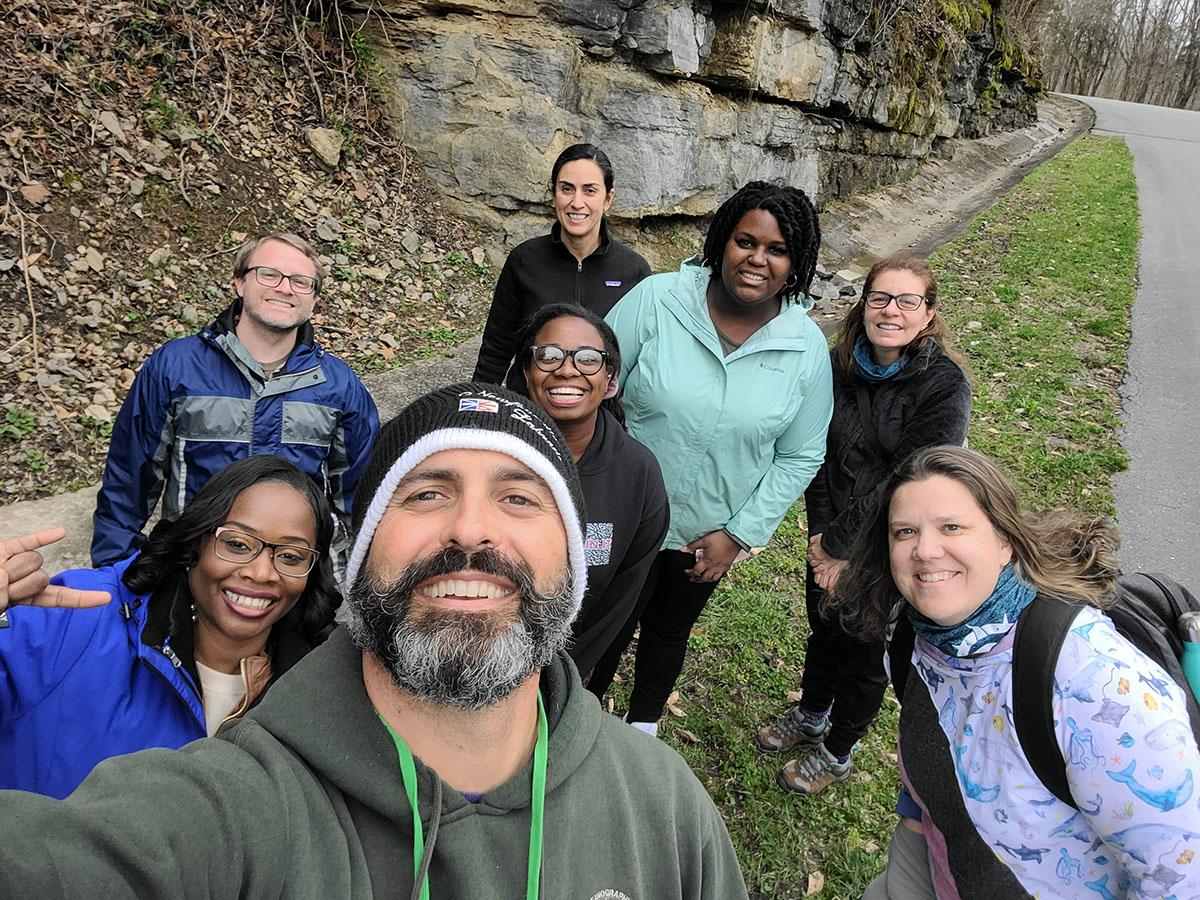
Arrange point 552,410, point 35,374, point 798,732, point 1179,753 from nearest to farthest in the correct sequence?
point 1179,753 < point 552,410 < point 798,732 < point 35,374

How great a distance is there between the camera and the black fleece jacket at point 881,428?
2.79m

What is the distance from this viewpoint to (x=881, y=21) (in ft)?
40.0

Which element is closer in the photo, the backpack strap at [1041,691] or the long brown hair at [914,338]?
the backpack strap at [1041,691]

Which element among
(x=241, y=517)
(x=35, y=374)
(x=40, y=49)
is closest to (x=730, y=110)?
(x=40, y=49)

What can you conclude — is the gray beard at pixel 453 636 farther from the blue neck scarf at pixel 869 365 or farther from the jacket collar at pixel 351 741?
the blue neck scarf at pixel 869 365

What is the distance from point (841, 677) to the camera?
3166mm

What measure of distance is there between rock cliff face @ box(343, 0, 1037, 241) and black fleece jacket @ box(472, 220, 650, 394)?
15.1 feet

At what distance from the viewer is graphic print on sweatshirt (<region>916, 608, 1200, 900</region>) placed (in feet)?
4.90

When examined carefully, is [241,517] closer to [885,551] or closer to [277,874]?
[277,874]

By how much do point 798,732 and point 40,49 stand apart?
762 centimetres

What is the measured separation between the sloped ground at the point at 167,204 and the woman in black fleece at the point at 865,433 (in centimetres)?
420

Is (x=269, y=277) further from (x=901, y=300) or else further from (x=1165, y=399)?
(x=1165, y=399)

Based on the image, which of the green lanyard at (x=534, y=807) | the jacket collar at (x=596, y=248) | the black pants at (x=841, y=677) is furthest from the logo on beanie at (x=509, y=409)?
the jacket collar at (x=596, y=248)

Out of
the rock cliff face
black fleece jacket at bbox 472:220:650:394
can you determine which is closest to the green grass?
black fleece jacket at bbox 472:220:650:394
